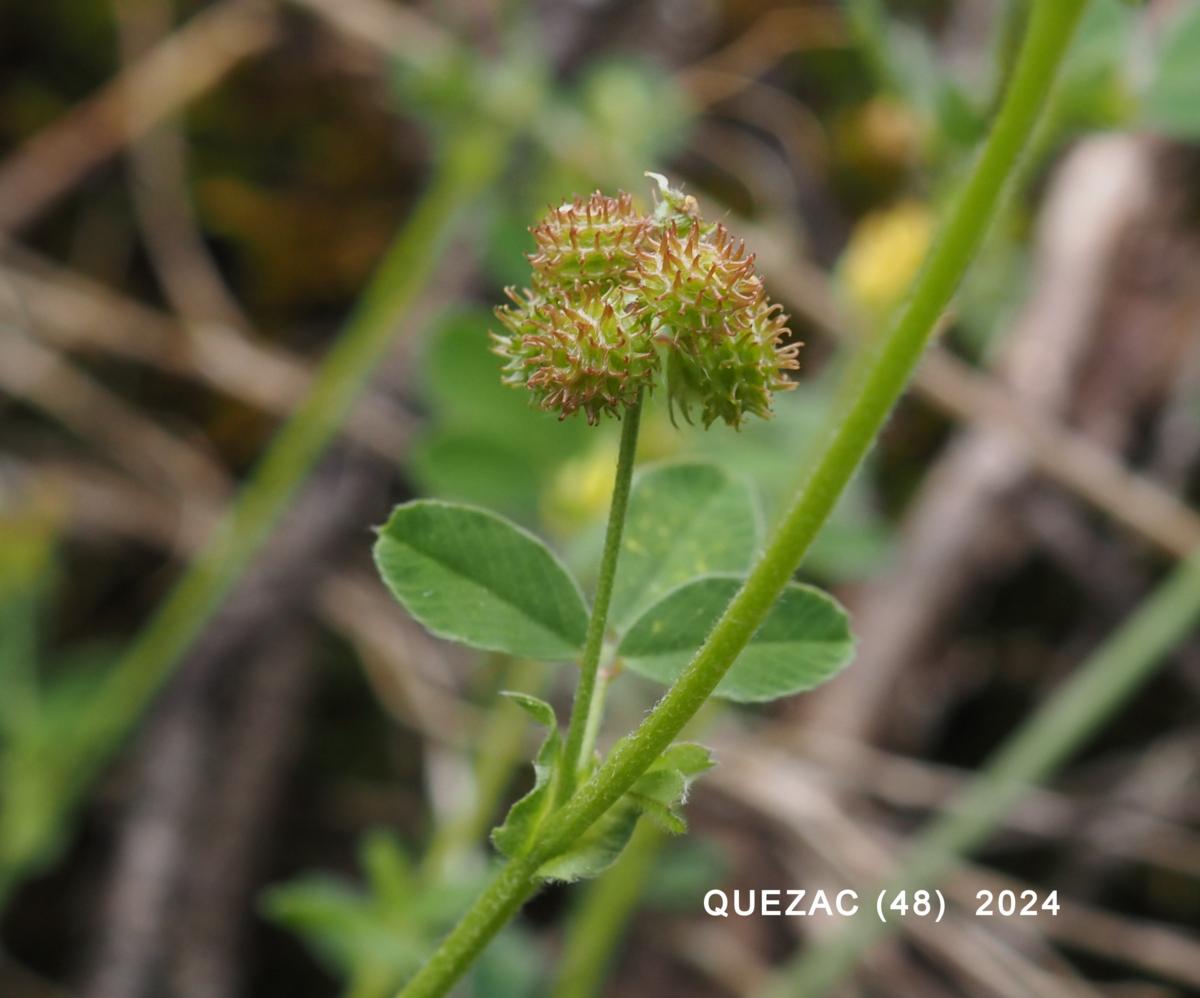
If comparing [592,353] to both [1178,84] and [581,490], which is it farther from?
[1178,84]

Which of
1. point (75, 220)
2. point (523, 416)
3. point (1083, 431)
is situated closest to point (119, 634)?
point (75, 220)

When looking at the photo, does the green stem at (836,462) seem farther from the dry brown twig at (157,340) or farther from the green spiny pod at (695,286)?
the dry brown twig at (157,340)

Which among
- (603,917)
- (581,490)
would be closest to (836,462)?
(581,490)

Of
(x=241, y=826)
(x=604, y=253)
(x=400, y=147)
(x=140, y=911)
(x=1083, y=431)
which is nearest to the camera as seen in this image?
(x=604, y=253)

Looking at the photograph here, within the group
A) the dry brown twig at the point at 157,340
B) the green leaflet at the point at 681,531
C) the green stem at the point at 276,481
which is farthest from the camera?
the dry brown twig at the point at 157,340

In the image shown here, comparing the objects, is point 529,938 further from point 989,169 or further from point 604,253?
point 989,169

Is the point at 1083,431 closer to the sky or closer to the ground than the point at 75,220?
closer to the sky

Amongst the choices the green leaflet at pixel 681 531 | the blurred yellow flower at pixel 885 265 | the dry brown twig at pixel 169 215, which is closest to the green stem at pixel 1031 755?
the blurred yellow flower at pixel 885 265
